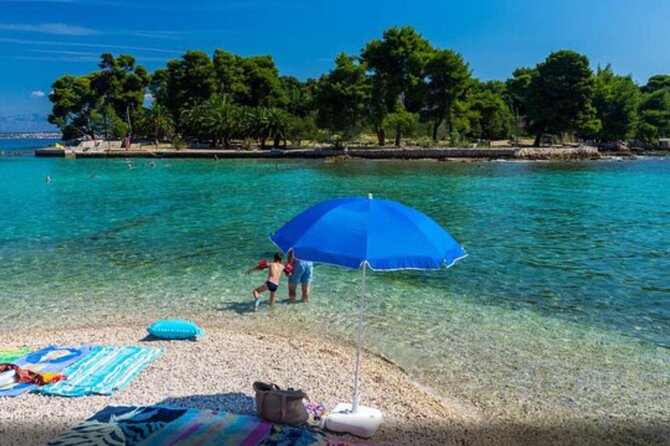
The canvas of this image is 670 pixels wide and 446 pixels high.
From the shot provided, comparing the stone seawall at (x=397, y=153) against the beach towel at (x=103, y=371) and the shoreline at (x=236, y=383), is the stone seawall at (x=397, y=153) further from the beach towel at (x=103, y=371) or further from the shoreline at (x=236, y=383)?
the beach towel at (x=103, y=371)

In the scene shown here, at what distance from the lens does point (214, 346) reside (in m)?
8.57

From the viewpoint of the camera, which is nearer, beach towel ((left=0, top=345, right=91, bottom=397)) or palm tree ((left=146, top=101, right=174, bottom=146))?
beach towel ((left=0, top=345, right=91, bottom=397))

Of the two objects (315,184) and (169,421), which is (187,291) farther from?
(315,184)

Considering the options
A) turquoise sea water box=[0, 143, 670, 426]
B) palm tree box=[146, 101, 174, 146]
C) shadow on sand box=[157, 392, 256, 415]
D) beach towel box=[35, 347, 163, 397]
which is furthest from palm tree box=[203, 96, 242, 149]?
shadow on sand box=[157, 392, 256, 415]

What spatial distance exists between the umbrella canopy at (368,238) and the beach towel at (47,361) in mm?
4282

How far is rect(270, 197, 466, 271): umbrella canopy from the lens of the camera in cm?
465

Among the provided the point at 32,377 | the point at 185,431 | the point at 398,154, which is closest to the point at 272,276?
the point at 32,377

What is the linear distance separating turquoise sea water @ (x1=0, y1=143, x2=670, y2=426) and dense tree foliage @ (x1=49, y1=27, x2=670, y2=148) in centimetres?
4206

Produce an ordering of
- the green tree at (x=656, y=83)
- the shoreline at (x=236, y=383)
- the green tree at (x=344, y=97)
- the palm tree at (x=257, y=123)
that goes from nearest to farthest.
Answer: the shoreline at (x=236, y=383), the green tree at (x=344, y=97), the palm tree at (x=257, y=123), the green tree at (x=656, y=83)

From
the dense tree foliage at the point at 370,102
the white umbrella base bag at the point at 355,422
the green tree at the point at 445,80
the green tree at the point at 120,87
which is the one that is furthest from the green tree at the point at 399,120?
the white umbrella base bag at the point at 355,422

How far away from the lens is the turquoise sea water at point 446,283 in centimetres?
845

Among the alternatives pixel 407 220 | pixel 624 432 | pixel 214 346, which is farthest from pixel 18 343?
pixel 624 432

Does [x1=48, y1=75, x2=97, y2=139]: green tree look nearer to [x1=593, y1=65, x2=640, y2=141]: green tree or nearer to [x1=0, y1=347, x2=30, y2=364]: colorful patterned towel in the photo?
[x1=593, y1=65, x2=640, y2=141]: green tree

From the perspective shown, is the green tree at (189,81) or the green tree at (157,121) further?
the green tree at (189,81)
